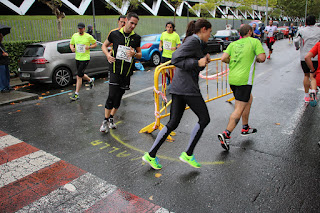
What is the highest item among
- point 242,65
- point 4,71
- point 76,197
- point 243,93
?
point 242,65

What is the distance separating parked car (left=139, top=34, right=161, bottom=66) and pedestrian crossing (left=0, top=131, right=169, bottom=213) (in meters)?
9.83

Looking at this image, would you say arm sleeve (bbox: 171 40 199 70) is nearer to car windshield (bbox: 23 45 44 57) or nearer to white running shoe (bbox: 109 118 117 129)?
white running shoe (bbox: 109 118 117 129)

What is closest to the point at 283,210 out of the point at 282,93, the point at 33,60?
the point at 282,93

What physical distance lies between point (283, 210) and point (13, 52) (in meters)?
12.1

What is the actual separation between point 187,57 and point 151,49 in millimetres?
10550

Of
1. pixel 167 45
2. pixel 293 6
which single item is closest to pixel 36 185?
pixel 167 45

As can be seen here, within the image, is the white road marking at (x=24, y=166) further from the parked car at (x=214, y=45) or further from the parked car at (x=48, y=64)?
the parked car at (x=214, y=45)

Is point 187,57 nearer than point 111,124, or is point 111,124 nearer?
point 187,57

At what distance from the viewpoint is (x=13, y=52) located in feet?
38.6

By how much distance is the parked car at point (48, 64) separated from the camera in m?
9.02

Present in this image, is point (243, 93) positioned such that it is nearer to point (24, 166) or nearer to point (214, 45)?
point (24, 166)

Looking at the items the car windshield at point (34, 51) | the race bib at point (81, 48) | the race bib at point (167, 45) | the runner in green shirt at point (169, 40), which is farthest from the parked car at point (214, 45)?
the race bib at point (81, 48)

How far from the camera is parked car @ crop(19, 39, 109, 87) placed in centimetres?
902

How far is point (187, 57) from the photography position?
3482 millimetres
